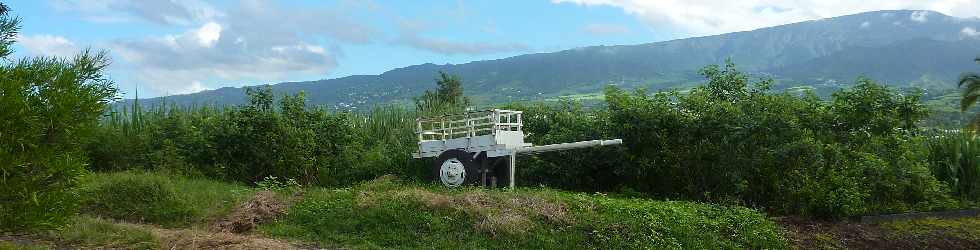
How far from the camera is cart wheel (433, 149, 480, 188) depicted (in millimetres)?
13422

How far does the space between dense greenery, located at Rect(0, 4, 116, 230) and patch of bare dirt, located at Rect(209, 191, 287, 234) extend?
457 cm

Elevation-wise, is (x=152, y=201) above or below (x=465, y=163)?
below

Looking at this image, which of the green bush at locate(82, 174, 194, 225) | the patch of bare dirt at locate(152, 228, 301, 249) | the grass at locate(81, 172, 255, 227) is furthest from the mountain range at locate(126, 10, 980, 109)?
the patch of bare dirt at locate(152, 228, 301, 249)

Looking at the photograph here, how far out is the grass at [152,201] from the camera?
34.1 feet

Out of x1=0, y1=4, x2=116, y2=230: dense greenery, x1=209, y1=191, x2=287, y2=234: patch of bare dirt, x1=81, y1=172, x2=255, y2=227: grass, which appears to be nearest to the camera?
x1=0, y1=4, x2=116, y2=230: dense greenery

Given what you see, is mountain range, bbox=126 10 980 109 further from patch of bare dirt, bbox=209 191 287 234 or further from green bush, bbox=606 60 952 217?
patch of bare dirt, bbox=209 191 287 234

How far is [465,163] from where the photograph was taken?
44.3ft

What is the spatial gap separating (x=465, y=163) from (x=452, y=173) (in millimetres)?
320

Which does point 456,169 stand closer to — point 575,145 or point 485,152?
point 485,152

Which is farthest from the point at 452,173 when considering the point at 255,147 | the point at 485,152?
the point at 255,147

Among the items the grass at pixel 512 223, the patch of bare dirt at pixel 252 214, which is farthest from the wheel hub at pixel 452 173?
the patch of bare dirt at pixel 252 214

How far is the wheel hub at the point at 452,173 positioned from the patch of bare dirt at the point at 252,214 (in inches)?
137

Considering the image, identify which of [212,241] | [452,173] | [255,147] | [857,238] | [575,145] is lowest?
[857,238]

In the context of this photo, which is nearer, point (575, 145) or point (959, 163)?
point (575, 145)
